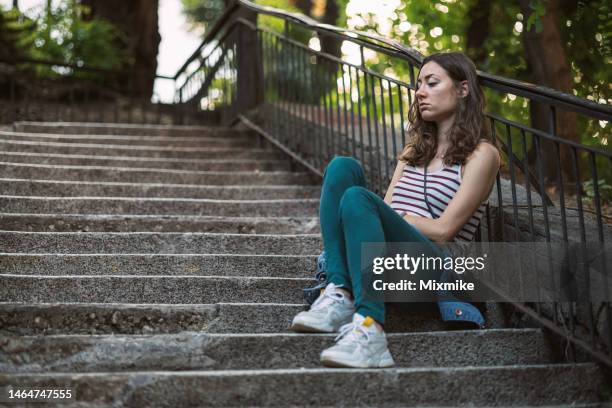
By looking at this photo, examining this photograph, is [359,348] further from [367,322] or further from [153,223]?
[153,223]

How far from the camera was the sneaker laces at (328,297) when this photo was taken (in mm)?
2533

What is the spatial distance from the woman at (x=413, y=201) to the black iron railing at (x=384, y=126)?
132 millimetres

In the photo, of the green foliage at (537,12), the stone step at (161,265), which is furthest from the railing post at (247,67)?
the stone step at (161,265)

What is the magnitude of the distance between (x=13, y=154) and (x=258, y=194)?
5.37 feet

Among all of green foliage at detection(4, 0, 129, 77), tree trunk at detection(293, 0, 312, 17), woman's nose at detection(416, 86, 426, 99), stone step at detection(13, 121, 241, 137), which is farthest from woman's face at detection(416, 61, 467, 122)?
tree trunk at detection(293, 0, 312, 17)

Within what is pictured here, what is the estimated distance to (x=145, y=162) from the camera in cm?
536

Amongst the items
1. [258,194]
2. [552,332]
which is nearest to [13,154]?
[258,194]

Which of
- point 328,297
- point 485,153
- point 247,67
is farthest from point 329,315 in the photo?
point 247,67

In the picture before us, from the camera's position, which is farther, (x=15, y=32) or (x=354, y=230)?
(x=15, y=32)

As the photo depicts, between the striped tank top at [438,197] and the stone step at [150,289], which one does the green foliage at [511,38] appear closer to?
the striped tank top at [438,197]

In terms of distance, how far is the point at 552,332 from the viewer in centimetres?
264

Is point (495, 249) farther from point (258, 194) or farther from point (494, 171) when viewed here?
point (258, 194)

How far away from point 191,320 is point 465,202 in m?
1.07

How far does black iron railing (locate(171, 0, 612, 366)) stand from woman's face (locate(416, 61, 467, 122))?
139 mm
